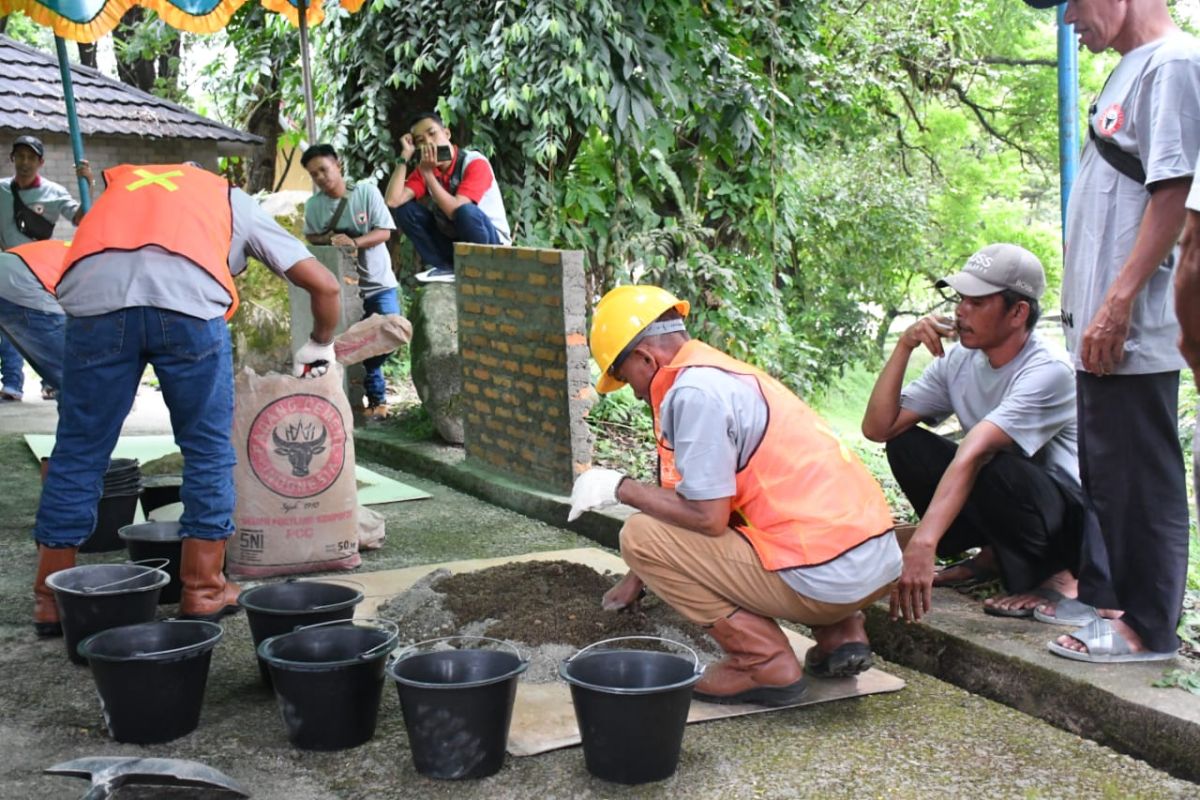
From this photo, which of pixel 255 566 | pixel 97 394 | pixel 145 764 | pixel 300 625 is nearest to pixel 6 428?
pixel 255 566

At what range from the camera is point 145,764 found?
2.64 m

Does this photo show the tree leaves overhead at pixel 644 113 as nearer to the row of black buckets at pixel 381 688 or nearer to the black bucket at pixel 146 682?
the row of black buckets at pixel 381 688

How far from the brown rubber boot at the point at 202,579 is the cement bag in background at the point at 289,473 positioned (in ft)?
1.51

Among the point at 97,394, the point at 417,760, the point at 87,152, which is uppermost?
the point at 87,152

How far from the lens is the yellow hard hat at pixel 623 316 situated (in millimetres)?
3176

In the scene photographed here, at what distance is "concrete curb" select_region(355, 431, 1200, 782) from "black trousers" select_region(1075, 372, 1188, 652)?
0.53ft

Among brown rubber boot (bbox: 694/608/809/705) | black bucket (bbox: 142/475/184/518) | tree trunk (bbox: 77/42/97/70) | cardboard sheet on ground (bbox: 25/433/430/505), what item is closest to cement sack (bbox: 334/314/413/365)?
cardboard sheet on ground (bbox: 25/433/430/505)

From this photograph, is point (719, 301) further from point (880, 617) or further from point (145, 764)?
point (145, 764)

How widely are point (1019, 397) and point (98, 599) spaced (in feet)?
8.86

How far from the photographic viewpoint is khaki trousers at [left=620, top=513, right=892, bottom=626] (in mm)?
3133

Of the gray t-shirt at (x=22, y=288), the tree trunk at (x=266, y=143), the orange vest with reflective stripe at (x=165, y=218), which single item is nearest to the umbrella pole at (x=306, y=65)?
the gray t-shirt at (x=22, y=288)

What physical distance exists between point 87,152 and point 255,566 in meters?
8.80

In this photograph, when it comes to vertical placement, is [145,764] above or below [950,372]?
below

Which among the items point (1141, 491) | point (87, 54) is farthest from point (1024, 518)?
point (87, 54)
